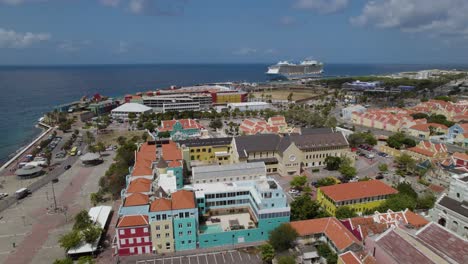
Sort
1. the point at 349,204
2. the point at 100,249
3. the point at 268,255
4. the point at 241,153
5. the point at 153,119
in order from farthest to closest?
the point at 153,119
the point at 241,153
the point at 349,204
the point at 100,249
the point at 268,255

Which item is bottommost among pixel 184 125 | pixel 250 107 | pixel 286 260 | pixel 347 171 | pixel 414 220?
pixel 286 260

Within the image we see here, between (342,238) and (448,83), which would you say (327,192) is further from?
(448,83)

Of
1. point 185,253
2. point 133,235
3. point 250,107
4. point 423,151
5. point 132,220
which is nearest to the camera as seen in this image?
point 132,220

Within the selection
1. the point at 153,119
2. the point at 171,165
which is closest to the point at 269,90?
the point at 153,119

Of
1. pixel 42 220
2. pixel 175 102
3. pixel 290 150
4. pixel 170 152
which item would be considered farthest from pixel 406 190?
pixel 175 102

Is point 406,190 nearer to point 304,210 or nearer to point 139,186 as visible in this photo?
point 304,210

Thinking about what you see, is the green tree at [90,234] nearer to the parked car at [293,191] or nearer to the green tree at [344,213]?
the parked car at [293,191]

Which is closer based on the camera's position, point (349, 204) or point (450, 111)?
point (349, 204)

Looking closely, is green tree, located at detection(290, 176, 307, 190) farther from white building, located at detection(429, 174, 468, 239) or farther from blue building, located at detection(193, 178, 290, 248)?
white building, located at detection(429, 174, 468, 239)
